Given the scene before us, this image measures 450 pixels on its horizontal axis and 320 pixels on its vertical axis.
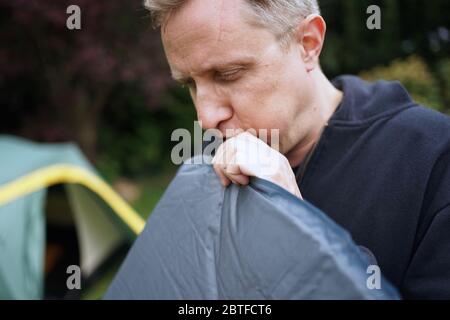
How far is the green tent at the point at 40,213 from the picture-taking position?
10.9 feet

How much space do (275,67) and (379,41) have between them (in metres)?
8.86

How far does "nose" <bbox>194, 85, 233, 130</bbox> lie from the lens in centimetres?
137

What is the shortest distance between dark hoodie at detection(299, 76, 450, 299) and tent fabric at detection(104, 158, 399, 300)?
29 centimetres

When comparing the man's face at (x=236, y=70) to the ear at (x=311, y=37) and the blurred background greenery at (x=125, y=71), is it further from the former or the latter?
the blurred background greenery at (x=125, y=71)

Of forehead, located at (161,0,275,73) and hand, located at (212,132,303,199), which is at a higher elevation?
forehead, located at (161,0,275,73)

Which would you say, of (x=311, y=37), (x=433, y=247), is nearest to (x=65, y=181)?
(x=311, y=37)

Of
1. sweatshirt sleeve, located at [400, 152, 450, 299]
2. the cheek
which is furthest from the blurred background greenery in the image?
sweatshirt sleeve, located at [400, 152, 450, 299]

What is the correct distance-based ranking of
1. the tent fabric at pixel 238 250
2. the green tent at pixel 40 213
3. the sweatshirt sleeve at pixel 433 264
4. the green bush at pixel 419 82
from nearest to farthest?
the tent fabric at pixel 238 250 < the sweatshirt sleeve at pixel 433 264 < the green tent at pixel 40 213 < the green bush at pixel 419 82

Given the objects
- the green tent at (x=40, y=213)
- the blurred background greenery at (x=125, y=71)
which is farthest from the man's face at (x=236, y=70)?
the blurred background greenery at (x=125, y=71)

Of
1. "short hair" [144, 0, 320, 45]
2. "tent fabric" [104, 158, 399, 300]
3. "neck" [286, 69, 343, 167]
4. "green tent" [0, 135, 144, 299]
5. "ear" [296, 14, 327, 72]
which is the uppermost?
"short hair" [144, 0, 320, 45]

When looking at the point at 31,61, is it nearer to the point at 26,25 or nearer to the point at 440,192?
the point at 26,25

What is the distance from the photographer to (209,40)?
1.29 meters

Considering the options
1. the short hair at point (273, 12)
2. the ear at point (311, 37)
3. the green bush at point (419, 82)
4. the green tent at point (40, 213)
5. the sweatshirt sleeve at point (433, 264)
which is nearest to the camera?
the sweatshirt sleeve at point (433, 264)

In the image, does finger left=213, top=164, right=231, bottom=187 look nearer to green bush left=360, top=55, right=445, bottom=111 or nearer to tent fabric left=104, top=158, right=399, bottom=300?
tent fabric left=104, top=158, right=399, bottom=300
